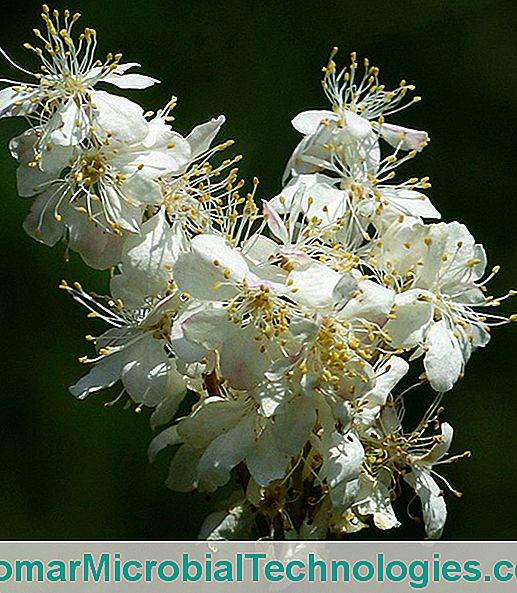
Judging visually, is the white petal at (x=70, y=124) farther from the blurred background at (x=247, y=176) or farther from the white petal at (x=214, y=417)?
the blurred background at (x=247, y=176)

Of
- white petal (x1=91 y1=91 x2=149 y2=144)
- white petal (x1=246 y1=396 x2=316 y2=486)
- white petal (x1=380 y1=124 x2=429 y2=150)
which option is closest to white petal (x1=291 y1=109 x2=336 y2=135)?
white petal (x1=380 y1=124 x2=429 y2=150)

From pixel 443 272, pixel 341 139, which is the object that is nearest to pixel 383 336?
pixel 443 272

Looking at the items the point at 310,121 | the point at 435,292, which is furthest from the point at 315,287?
the point at 310,121

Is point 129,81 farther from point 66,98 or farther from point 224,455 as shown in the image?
point 224,455

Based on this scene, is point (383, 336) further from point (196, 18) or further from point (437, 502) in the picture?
point (196, 18)

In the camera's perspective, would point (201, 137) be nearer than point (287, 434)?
No

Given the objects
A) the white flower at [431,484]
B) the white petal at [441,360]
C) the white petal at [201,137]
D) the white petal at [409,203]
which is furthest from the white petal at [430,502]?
the white petal at [201,137]
